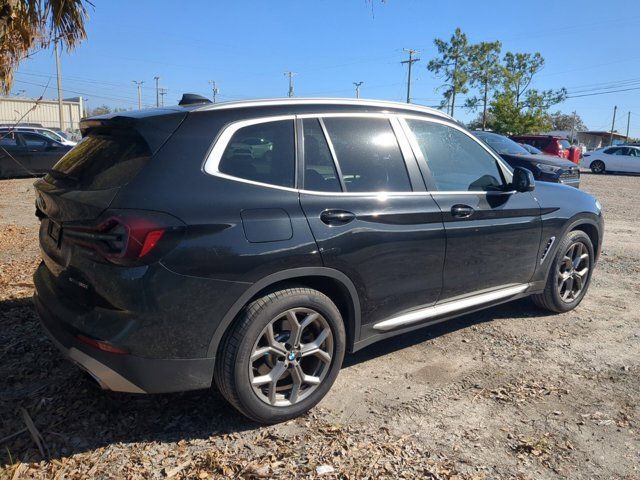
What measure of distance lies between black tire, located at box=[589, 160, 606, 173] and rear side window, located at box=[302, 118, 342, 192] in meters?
27.7

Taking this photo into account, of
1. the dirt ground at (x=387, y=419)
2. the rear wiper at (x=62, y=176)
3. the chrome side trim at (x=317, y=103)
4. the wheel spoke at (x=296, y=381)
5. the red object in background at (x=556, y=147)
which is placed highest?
the red object in background at (x=556, y=147)

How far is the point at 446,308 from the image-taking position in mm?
3906

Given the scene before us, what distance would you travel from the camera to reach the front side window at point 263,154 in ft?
9.78

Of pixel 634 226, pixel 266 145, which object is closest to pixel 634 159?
pixel 634 226

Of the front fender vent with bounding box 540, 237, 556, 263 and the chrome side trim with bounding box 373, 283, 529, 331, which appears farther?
the front fender vent with bounding box 540, 237, 556, 263

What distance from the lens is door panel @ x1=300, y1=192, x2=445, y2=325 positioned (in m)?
3.16

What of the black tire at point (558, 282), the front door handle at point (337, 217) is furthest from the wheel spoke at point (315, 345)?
the black tire at point (558, 282)

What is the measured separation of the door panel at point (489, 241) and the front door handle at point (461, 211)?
2 centimetres

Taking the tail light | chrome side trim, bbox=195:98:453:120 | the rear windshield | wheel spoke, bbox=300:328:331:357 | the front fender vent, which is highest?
chrome side trim, bbox=195:98:453:120

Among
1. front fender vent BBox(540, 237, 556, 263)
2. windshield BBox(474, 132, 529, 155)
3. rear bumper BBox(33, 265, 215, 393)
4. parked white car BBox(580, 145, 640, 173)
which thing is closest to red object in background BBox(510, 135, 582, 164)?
windshield BBox(474, 132, 529, 155)

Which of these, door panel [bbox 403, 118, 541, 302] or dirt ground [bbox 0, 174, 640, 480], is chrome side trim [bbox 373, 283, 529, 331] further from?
dirt ground [bbox 0, 174, 640, 480]

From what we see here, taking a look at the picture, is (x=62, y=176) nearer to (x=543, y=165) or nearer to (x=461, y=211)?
(x=461, y=211)

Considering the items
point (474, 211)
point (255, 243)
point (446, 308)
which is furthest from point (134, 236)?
point (474, 211)

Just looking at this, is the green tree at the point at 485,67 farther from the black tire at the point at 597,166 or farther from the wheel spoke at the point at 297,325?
the wheel spoke at the point at 297,325
